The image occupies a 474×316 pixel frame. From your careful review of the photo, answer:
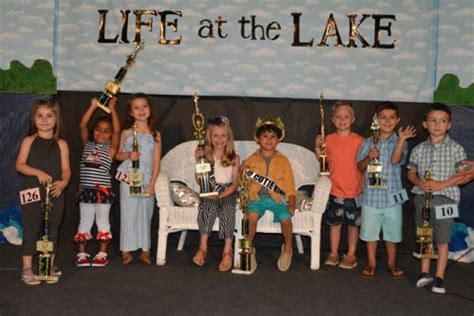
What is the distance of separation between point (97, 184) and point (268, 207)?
138 cm

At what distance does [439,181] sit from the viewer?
4.90 metres

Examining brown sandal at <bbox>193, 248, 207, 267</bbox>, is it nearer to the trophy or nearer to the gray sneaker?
the trophy

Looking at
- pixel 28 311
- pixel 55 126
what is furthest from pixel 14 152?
pixel 28 311

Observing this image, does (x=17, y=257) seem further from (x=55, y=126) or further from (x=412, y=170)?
(x=412, y=170)

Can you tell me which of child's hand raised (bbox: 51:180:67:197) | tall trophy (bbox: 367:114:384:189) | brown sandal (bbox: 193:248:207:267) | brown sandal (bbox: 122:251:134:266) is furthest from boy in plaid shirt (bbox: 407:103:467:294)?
child's hand raised (bbox: 51:180:67:197)

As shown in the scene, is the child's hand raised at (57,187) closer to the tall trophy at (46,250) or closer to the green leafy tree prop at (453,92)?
the tall trophy at (46,250)

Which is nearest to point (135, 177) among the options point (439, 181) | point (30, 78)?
point (30, 78)

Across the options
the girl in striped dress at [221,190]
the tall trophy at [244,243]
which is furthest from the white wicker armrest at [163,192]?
the tall trophy at [244,243]

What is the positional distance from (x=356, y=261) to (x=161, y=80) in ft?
7.66

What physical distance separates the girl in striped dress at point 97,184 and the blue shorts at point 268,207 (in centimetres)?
115

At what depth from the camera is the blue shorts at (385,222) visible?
5.28m

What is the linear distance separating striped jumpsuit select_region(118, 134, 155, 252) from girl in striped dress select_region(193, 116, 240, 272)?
417 mm

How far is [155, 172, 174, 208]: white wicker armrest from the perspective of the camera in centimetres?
543

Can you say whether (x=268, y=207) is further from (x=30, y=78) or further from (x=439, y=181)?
(x=30, y=78)
